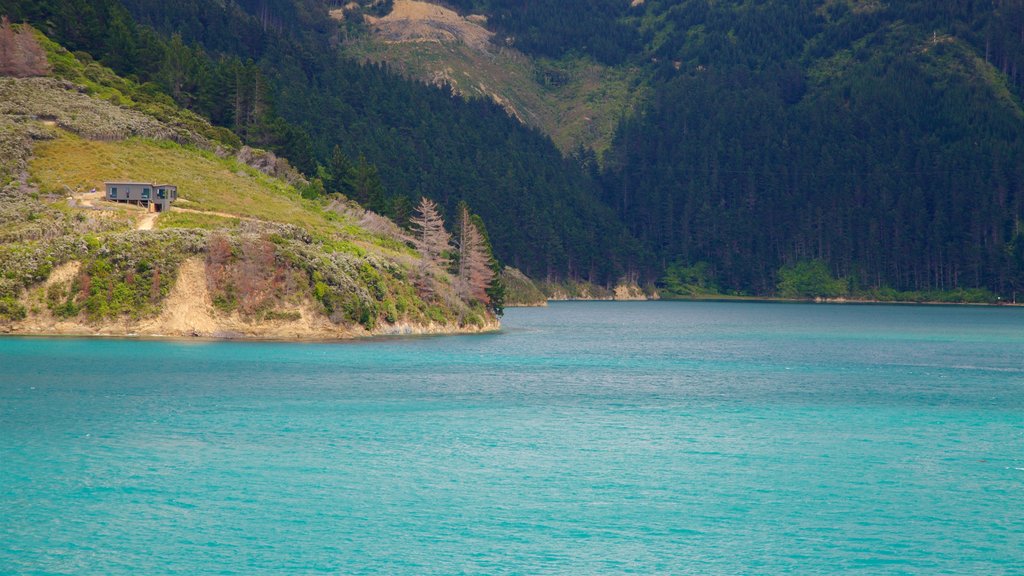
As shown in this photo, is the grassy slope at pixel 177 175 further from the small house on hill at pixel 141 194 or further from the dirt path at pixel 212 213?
the small house on hill at pixel 141 194

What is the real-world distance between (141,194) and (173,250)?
16452 mm

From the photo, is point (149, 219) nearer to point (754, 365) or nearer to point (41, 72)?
point (41, 72)

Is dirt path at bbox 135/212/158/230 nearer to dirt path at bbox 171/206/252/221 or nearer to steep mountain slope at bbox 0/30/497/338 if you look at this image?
steep mountain slope at bbox 0/30/497/338

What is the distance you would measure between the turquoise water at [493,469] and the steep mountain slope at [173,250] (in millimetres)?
19334

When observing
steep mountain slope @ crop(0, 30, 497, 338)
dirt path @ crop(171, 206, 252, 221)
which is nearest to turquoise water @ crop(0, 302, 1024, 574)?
steep mountain slope @ crop(0, 30, 497, 338)

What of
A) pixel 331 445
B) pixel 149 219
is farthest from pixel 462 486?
pixel 149 219

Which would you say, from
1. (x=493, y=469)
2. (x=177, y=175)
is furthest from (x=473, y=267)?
(x=493, y=469)

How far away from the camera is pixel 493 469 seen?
47.6m

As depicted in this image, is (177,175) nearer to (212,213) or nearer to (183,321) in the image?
(212,213)

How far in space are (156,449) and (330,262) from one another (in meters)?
68.8

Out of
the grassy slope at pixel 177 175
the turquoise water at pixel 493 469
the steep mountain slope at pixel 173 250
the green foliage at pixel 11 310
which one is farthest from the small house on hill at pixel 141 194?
the turquoise water at pixel 493 469

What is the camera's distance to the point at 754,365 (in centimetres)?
10244

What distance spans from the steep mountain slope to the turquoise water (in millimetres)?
19334

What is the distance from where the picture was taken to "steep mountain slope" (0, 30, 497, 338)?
110 meters
